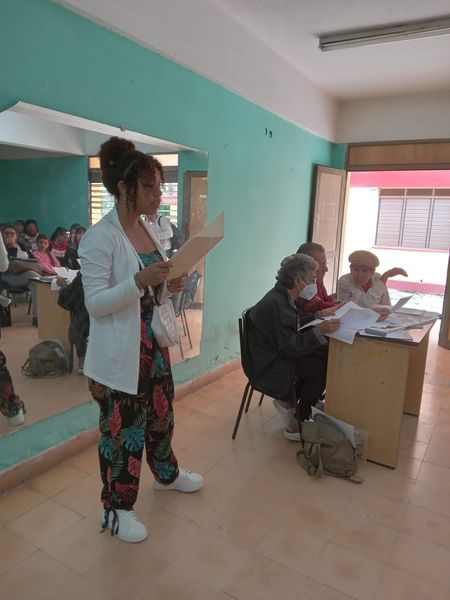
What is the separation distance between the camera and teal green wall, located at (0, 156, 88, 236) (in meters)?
1.97

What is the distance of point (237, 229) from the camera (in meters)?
3.57

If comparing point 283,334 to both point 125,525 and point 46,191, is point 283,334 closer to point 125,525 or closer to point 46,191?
point 125,525

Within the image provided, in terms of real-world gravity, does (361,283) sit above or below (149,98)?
below

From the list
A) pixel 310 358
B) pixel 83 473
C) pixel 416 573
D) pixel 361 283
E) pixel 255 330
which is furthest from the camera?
pixel 361 283

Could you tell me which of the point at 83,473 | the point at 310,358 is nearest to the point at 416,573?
the point at 310,358

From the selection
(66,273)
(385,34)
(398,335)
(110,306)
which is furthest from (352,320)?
(385,34)

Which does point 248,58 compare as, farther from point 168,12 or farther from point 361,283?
point 361,283

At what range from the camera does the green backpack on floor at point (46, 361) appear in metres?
2.18

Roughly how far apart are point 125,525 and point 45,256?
4.25ft

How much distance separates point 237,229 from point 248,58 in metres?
1.29

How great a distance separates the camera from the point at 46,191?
2.14 meters

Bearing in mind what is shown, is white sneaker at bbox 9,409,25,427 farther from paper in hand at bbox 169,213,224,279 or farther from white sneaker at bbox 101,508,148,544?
paper in hand at bbox 169,213,224,279

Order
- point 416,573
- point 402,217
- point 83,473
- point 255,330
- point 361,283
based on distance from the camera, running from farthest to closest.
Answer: point 402,217, point 361,283, point 255,330, point 83,473, point 416,573

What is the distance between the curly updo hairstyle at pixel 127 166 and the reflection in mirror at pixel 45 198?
242 mm
